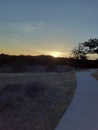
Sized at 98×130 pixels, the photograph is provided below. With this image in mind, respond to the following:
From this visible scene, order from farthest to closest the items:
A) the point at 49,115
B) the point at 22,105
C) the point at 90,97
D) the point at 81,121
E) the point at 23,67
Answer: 1. the point at 23,67
2. the point at 90,97
3. the point at 22,105
4. the point at 49,115
5. the point at 81,121

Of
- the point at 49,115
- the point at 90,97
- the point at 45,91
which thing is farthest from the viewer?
the point at 45,91

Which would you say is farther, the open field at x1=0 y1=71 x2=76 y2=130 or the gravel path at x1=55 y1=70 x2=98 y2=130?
the open field at x1=0 y1=71 x2=76 y2=130

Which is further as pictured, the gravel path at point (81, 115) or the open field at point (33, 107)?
the open field at point (33, 107)

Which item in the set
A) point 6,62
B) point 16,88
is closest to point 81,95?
point 16,88

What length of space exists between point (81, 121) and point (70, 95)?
5070mm

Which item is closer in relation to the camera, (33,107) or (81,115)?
(81,115)

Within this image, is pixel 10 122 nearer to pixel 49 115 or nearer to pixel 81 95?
pixel 49 115

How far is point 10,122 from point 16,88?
6.02m

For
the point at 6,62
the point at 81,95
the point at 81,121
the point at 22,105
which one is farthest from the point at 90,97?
the point at 6,62

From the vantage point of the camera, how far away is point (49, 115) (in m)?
10.6

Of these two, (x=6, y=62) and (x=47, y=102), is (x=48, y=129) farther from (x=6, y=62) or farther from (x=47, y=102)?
(x=6, y=62)

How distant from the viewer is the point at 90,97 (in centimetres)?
1384

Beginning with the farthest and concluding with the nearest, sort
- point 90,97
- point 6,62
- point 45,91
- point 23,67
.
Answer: point 6,62
point 23,67
point 45,91
point 90,97

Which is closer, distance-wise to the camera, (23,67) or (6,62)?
(23,67)
